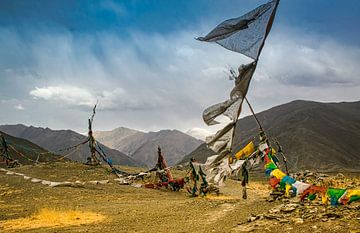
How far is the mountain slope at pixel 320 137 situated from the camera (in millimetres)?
89812

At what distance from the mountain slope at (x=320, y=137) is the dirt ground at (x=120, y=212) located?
6656cm

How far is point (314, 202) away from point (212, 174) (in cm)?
570

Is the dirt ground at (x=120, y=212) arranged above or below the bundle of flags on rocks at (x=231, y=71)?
below

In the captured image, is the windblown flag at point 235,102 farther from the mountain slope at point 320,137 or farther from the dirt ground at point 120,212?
the mountain slope at point 320,137

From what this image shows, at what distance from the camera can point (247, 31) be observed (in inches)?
284

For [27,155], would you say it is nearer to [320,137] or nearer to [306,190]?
[320,137]

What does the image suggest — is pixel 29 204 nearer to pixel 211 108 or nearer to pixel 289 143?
pixel 211 108

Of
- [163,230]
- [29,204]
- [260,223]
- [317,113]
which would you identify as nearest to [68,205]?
[29,204]

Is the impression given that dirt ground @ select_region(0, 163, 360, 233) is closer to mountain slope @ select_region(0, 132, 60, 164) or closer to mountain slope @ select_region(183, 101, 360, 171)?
mountain slope @ select_region(0, 132, 60, 164)

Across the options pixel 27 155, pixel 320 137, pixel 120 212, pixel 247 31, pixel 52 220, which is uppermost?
pixel 320 137

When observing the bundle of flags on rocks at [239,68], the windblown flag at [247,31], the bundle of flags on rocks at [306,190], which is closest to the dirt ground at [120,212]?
the bundle of flags on rocks at [306,190]

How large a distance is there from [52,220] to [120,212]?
3005mm

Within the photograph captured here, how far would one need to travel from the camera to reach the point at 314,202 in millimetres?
11789

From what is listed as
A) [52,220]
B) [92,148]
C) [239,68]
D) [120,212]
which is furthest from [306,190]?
[92,148]
